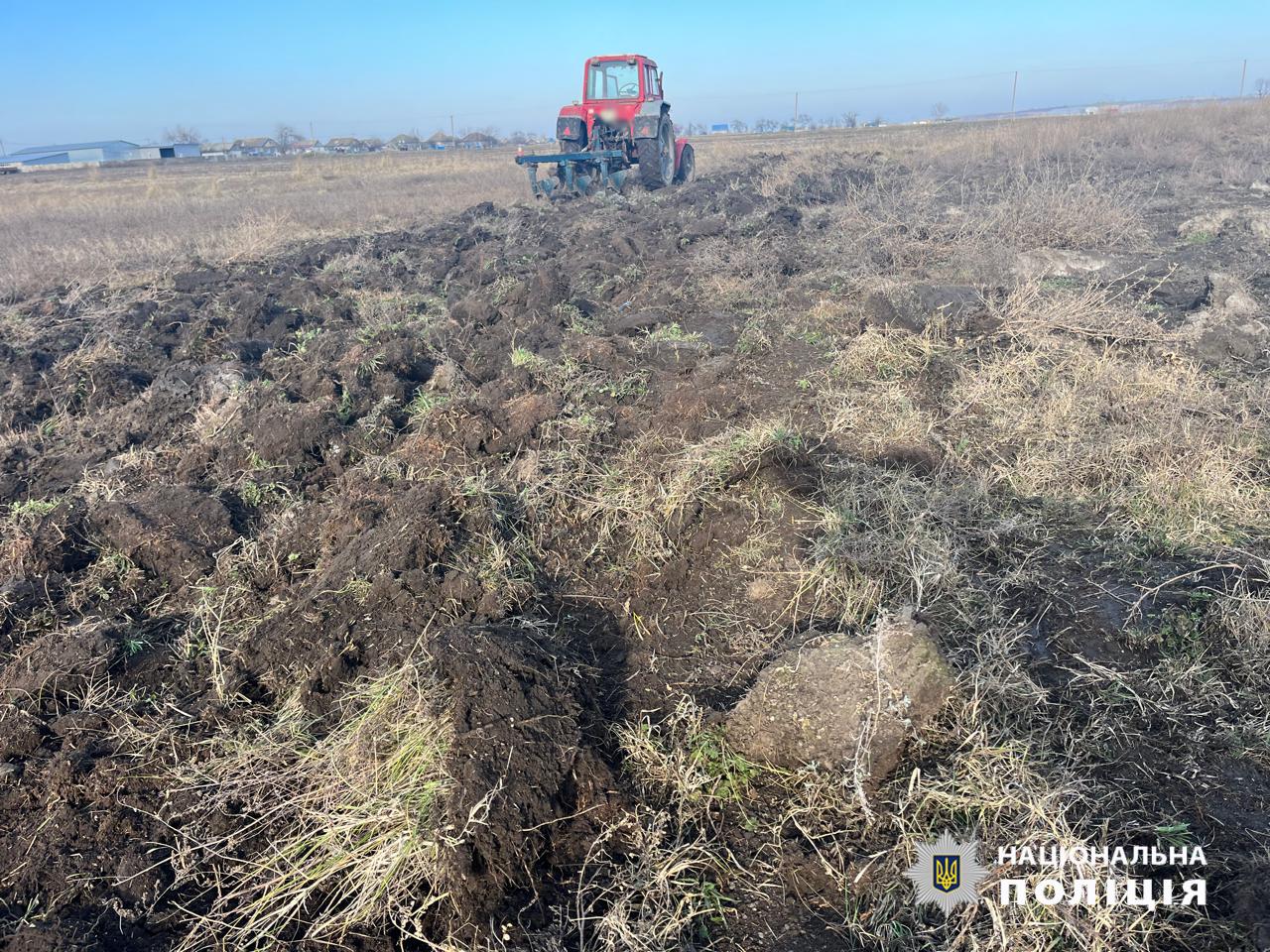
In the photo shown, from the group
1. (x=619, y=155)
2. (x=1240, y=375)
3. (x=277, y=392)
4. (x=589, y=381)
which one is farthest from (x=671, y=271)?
(x=619, y=155)

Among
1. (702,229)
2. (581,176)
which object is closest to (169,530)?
(702,229)

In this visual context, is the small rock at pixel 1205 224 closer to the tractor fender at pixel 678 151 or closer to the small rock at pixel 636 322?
the small rock at pixel 636 322

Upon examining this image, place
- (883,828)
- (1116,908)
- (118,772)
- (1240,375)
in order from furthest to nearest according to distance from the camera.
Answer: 1. (1240,375)
2. (118,772)
3. (883,828)
4. (1116,908)

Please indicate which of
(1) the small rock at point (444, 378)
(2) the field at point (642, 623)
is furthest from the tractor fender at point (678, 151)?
(1) the small rock at point (444, 378)

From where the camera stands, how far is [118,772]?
2869mm

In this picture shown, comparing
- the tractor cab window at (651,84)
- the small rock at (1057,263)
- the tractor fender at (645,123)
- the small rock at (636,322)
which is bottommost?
the small rock at (636,322)

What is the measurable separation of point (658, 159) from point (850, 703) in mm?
16539

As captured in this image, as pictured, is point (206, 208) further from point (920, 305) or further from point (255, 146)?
point (255, 146)

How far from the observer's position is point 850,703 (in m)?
2.71

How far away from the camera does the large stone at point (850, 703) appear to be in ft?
8.70

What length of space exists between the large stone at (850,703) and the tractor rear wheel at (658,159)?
1613 centimetres

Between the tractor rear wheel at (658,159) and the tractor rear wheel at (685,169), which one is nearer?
the tractor rear wheel at (658,159)

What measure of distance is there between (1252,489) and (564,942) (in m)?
4.32

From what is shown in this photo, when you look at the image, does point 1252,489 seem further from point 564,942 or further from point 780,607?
point 564,942
